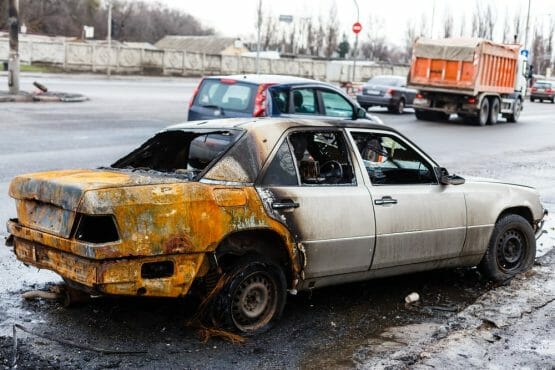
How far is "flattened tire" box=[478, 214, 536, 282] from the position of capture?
6.79 m

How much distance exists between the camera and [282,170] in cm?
542

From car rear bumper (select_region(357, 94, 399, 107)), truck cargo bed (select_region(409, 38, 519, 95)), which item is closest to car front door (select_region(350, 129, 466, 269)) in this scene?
truck cargo bed (select_region(409, 38, 519, 95))

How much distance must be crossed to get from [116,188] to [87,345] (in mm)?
1020

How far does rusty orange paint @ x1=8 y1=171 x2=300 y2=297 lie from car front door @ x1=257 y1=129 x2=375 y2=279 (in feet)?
0.65

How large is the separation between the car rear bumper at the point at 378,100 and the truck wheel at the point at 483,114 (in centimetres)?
348

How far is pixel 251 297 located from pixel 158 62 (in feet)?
159

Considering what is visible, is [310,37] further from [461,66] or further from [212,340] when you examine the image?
[212,340]

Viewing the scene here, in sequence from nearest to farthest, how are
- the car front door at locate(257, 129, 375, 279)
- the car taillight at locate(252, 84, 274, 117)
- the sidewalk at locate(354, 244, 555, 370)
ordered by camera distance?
the sidewalk at locate(354, 244, 555, 370) < the car front door at locate(257, 129, 375, 279) < the car taillight at locate(252, 84, 274, 117)

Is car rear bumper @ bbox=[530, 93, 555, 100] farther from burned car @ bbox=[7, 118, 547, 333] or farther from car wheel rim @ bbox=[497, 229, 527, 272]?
burned car @ bbox=[7, 118, 547, 333]

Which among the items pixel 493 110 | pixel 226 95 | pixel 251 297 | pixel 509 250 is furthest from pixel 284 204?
pixel 493 110

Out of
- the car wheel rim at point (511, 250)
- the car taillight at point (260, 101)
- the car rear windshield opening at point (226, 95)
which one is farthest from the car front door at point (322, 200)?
the car rear windshield opening at point (226, 95)

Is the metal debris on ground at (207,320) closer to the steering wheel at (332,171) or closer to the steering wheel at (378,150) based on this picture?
the steering wheel at (332,171)

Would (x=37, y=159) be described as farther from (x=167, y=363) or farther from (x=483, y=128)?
(x=483, y=128)

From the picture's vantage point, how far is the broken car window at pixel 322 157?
5676 mm
